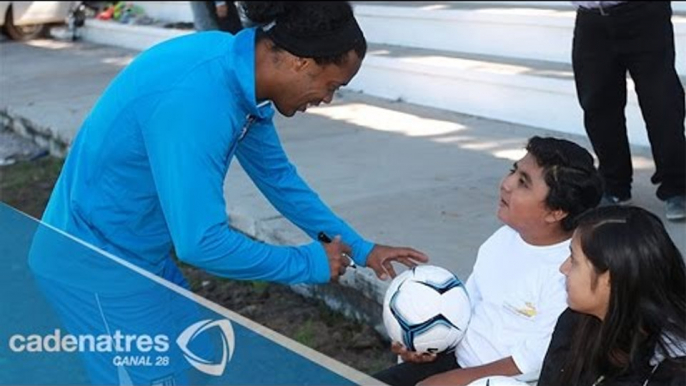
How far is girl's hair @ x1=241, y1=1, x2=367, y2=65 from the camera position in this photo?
2678mm

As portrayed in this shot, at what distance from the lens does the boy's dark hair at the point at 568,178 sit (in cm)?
325

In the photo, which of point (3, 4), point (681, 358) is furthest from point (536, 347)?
point (3, 4)

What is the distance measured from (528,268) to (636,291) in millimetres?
696

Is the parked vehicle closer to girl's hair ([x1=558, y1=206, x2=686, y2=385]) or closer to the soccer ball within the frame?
the soccer ball

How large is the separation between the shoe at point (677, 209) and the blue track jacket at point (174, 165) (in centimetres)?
253

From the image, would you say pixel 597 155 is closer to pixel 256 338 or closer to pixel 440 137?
pixel 440 137

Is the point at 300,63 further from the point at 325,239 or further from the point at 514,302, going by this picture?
the point at 514,302

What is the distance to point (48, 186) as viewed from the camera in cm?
779

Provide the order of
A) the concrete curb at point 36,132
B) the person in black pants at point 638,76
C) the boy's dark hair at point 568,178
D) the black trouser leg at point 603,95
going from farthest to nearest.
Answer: the concrete curb at point 36,132
the black trouser leg at point 603,95
the person in black pants at point 638,76
the boy's dark hair at point 568,178

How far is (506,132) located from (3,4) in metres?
9.24

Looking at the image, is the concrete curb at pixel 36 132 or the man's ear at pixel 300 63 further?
the concrete curb at pixel 36 132

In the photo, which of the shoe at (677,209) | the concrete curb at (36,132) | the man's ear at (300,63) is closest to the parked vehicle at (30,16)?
the concrete curb at (36,132)

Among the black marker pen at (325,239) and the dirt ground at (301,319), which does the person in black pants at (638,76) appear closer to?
the dirt ground at (301,319)

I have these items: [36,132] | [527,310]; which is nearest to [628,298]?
[527,310]
